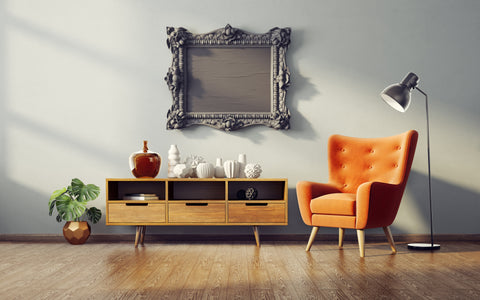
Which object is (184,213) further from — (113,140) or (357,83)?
(357,83)

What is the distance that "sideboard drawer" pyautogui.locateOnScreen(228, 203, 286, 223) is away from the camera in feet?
12.6

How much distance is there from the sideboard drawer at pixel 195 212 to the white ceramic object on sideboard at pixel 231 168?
0.91ft

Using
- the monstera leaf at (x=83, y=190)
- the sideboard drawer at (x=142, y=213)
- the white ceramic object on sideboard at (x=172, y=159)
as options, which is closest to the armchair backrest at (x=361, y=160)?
the white ceramic object on sideboard at (x=172, y=159)

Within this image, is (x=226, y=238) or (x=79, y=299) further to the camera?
(x=226, y=238)

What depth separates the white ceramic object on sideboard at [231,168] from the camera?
154 inches

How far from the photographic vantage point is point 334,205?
3373 mm

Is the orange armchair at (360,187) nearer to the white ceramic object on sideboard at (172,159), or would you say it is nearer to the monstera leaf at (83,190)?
the white ceramic object on sideboard at (172,159)

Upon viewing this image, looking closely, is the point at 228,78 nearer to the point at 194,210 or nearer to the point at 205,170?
the point at 205,170

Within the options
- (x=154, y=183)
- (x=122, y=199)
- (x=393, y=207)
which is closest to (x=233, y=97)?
(x=154, y=183)

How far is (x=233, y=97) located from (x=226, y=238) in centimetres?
135

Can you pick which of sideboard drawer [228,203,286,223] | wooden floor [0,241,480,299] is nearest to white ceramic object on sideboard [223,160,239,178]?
sideboard drawer [228,203,286,223]

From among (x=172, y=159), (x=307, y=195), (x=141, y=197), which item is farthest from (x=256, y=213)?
(x=141, y=197)

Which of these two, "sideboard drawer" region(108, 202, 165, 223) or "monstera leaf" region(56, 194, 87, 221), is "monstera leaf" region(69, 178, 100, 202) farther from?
"sideboard drawer" region(108, 202, 165, 223)

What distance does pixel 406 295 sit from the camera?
2176 millimetres
